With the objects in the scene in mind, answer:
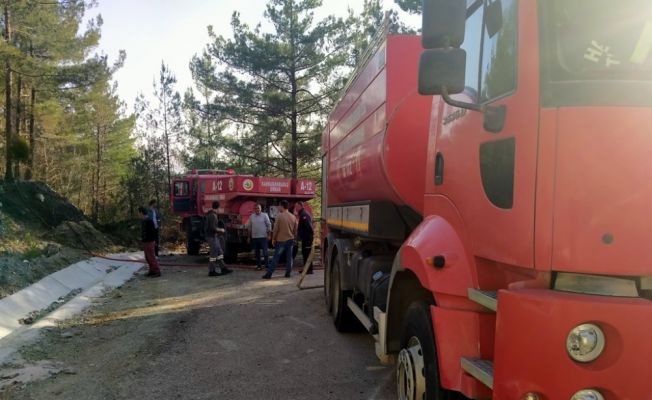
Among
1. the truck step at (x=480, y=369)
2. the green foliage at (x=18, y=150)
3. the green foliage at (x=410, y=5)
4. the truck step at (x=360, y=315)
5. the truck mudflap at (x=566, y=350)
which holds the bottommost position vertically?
the truck step at (x=360, y=315)

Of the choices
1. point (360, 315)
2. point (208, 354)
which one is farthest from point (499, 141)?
point (208, 354)

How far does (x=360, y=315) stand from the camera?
231 inches

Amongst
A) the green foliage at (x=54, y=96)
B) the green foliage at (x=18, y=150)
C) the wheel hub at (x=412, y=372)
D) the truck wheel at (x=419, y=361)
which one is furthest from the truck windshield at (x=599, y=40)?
the green foliage at (x=18, y=150)

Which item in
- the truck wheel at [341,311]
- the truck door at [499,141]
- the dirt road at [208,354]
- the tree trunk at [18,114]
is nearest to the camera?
the truck door at [499,141]

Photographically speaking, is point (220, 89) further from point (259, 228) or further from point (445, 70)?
point (445, 70)

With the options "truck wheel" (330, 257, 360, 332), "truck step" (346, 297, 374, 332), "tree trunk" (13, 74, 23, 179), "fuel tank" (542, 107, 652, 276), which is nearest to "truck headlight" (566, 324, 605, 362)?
"fuel tank" (542, 107, 652, 276)

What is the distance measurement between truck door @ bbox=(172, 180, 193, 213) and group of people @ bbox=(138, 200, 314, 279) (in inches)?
187

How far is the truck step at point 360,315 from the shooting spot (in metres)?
5.33

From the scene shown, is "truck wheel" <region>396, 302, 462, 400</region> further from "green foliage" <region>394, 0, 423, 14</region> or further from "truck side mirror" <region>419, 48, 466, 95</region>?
"green foliage" <region>394, 0, 423, 14</region>

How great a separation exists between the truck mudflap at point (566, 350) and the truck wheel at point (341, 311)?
195 inches

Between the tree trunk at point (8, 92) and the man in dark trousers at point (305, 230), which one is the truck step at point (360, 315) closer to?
the man in dark trousers at point (305, 230)

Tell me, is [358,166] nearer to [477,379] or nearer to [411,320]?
[411,320]

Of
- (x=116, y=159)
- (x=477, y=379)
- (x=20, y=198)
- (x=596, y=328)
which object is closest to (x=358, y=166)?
(x=477, y=379)

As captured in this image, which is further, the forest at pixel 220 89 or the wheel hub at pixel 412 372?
the forest at pixel 220 89
